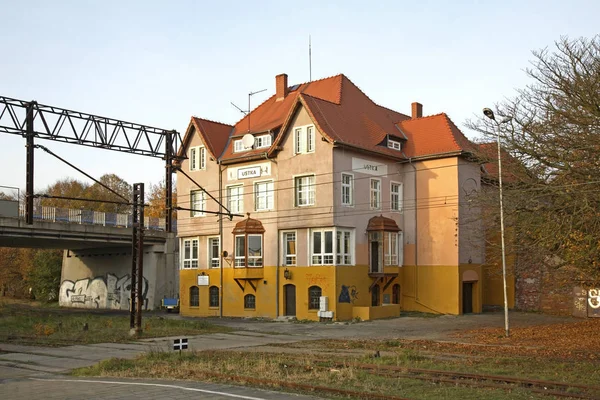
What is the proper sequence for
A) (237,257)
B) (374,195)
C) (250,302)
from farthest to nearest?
(237,257), (250,302), (374,195)

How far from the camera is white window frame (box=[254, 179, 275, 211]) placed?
40.5 metres

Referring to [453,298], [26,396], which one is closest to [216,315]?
[453,298]

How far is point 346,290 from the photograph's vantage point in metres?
37.2

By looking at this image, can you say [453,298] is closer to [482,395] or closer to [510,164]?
[510,164]

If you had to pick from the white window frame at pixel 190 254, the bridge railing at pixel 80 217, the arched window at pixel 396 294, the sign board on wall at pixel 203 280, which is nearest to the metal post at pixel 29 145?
the sign board on wall at pixel 203 280

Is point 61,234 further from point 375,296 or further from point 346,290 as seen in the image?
point 375,296

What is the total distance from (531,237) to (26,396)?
18.7 m

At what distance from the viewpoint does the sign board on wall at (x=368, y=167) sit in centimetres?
3881

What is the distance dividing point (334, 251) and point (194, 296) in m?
12.7

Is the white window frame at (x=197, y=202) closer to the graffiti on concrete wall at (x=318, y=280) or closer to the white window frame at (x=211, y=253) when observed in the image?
the white window frame at (x=211, y=253)

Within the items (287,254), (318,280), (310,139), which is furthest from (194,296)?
(310,139)

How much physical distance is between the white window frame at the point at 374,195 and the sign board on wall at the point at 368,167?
48cm

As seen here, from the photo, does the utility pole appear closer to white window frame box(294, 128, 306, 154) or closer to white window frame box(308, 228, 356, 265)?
white window frame box(308, 228, 356, 265)

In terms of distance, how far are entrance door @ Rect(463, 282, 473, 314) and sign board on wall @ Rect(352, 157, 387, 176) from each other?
8412 mm
